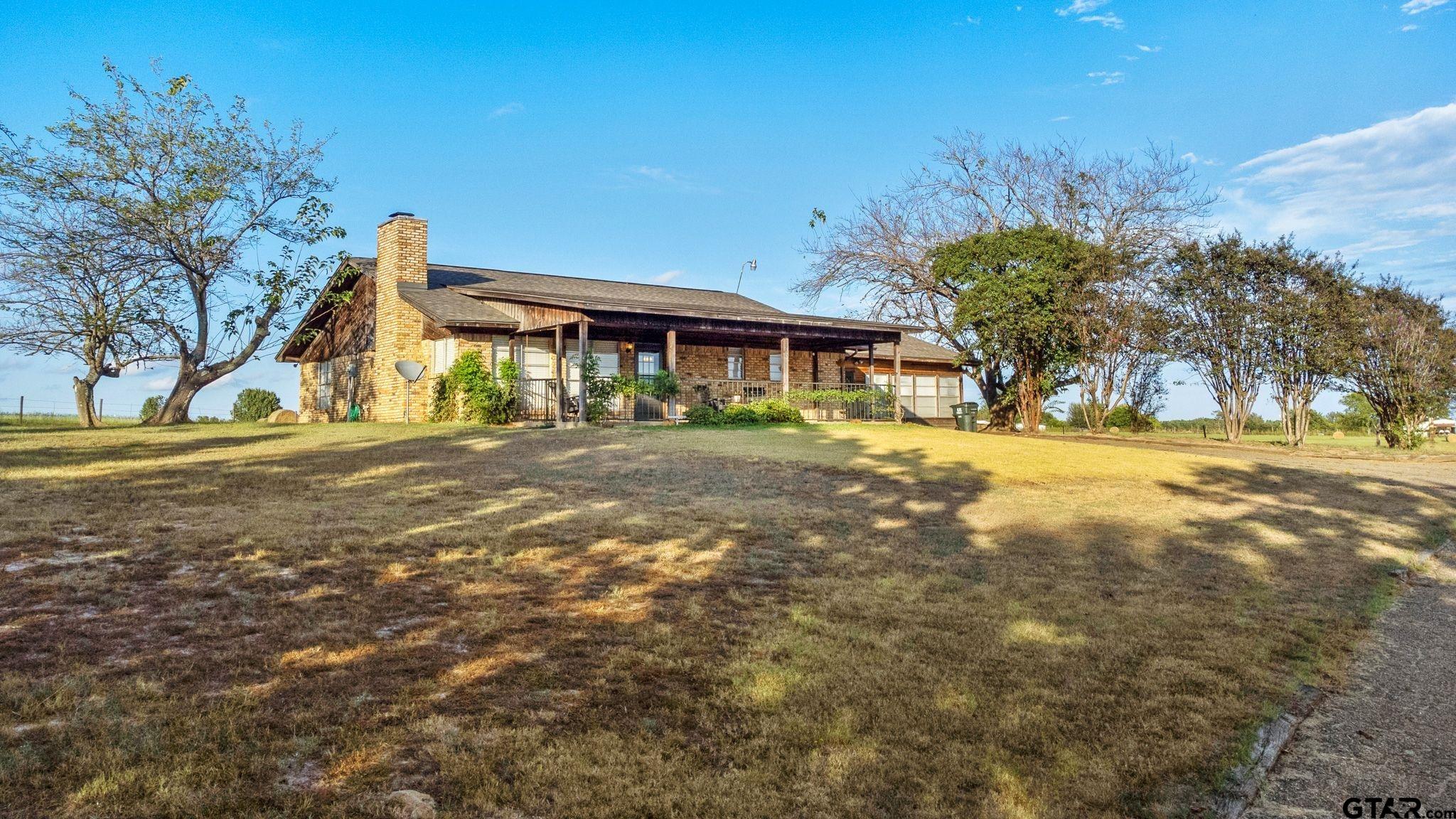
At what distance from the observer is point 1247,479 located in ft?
47.5

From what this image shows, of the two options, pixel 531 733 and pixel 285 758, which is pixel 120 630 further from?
pixel 531 733

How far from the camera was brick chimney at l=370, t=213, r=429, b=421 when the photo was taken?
21.7 meters

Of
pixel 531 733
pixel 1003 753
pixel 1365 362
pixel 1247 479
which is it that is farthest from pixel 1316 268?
pixel 531 733

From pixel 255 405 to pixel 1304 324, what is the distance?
102 feet

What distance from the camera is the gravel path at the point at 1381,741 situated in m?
3.84

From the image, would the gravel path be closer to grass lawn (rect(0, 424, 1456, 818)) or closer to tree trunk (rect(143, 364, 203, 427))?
grass lawn (rect(0, 424, 1456, 818))

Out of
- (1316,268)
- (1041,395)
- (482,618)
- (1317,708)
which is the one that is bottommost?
(1317,708)

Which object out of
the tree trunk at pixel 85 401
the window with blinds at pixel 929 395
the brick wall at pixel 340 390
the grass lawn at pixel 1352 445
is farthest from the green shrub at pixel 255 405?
the grass lawn at pixel 1352 445

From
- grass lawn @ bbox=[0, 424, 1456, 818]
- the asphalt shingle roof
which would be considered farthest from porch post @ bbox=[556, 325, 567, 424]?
grass lawn @ bbox=[0, 424, 1456, 818]

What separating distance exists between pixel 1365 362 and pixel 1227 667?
21.5m

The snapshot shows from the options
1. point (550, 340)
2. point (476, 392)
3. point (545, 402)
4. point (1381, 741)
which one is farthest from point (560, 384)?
point (1381, 741)

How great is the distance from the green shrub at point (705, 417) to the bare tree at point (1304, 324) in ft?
46.6

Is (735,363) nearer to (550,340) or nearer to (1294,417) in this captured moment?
(550,340)

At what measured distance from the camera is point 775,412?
21.5 m
